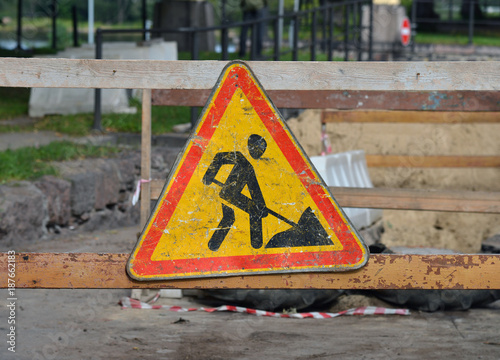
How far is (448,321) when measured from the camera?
417 centimetres

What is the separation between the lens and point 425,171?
28.3ft

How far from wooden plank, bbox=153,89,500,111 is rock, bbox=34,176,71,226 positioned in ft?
5.91

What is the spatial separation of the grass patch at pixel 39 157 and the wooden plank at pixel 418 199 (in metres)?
1.95

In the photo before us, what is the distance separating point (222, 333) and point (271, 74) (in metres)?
1.75

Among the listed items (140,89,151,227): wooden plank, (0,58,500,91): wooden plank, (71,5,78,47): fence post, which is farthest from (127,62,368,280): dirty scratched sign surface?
(71,5,78,47): fence post

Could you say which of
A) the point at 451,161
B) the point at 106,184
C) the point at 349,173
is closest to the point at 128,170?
the point at 106,184

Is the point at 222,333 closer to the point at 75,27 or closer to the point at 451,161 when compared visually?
the point at 451,161

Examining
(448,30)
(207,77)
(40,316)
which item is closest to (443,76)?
(207,77)

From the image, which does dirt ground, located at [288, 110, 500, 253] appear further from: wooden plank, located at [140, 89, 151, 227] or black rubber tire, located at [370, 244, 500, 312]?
wooden plank, located at [140, 89, 151, 227]

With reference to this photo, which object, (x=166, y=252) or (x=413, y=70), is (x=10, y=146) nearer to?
(x=166, y=252)

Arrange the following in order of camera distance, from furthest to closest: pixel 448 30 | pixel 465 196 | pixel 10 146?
pixel 448 30 → pixel 10 146 → pixel 465 196

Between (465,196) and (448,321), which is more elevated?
(465,196)

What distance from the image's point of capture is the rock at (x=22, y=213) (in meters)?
5.37

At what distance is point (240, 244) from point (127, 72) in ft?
2.40
